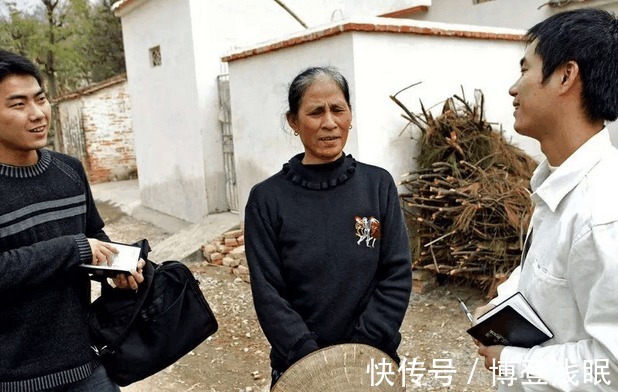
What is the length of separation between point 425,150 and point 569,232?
3876mm

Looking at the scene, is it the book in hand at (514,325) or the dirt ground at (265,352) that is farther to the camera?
the dirt ground at (265,352)

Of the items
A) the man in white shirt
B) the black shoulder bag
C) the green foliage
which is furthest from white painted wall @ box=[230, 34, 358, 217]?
the green foliage

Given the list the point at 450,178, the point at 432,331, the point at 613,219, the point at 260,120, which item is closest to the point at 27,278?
the point at 613,219

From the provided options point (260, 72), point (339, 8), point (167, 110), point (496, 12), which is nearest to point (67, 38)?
point (167, 110)

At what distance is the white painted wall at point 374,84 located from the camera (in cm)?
484

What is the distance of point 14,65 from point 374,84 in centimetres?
361

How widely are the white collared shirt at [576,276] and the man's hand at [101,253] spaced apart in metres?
1.31

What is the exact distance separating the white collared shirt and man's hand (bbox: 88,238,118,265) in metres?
1.31

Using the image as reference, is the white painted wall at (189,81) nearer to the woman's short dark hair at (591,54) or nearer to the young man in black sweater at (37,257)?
the young man in black sweater at (37,257)

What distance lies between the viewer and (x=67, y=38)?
18.5 metres

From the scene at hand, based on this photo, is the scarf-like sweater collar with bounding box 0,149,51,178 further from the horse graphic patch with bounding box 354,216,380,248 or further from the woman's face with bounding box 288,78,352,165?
the horse graphic patch with bounding box 354,216,380,248

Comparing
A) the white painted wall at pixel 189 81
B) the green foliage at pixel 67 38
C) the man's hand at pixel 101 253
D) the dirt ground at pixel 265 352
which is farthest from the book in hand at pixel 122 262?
the green foliage at pixel 67 38

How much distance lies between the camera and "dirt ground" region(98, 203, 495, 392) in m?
3.49

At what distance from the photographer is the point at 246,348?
13.7ft
